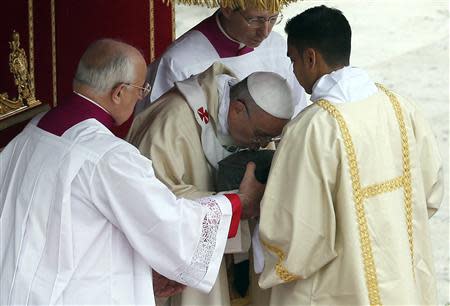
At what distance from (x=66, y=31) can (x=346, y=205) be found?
2.24m

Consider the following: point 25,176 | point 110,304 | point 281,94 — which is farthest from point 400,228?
point 25,176

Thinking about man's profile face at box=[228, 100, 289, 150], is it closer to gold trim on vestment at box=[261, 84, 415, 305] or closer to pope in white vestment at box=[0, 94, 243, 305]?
gold trim on vestment at box=[261, 84, 415, 305]

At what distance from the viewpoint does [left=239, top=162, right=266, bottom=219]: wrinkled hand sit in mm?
4117

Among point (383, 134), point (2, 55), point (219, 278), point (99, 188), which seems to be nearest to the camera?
point (99, 188)

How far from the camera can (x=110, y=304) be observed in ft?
12.8

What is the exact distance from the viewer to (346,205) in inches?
156

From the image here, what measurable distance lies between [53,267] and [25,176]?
11.7 inches

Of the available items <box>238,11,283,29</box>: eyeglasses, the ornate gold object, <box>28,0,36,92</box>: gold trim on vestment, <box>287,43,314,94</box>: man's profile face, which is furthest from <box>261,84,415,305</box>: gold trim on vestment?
<box>28,0,36,92</box>: gold trim on vestment

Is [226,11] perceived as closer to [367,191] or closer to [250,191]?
[250,191]

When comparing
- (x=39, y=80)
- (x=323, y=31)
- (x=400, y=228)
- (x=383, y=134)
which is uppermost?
(x=323, y=31)

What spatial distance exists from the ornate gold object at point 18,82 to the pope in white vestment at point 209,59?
1.95ft

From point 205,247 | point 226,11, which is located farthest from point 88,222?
point 226,11

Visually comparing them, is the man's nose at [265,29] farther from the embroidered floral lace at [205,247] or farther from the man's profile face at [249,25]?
the embroidered floral lace at [205,247]

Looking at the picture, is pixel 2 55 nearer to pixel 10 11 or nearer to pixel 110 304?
pixel 10 11
